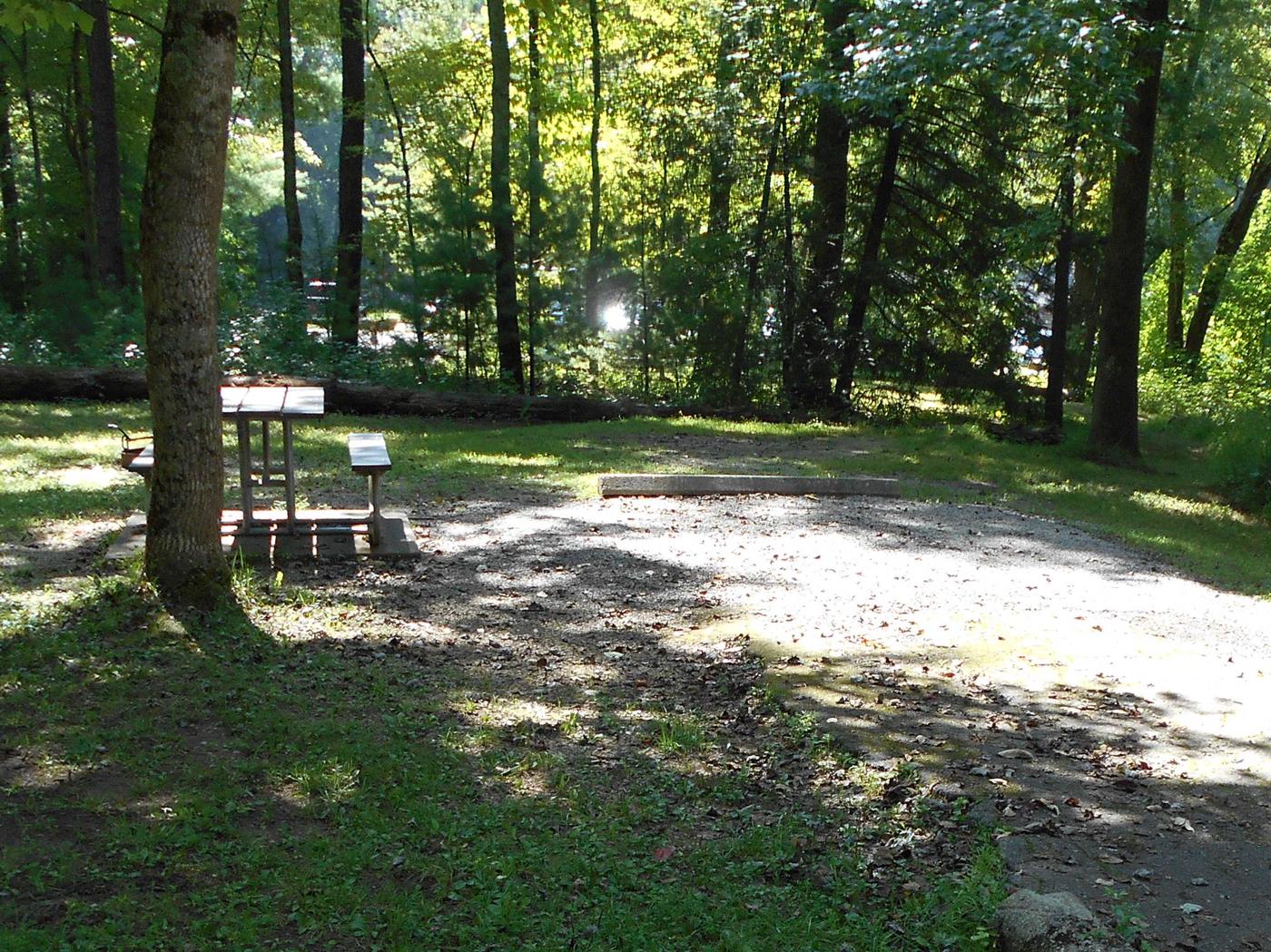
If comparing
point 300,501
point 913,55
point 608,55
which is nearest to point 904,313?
point 913,55

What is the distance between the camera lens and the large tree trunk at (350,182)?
18.5 meters

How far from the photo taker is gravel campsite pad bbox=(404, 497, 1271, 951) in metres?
4.03

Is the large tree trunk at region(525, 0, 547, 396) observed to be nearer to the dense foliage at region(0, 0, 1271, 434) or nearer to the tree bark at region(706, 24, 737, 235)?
the dense foliage at region(0, 0, 1271, 434)

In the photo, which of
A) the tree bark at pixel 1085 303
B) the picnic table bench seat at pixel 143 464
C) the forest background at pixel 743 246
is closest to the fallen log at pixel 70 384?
the forest background at pixel 743 246

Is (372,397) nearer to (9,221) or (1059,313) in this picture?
(1059,313)

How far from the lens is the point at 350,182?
20188 mm

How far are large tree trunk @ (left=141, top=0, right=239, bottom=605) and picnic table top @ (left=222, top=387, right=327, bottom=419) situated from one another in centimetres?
95

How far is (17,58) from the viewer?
72.1ft

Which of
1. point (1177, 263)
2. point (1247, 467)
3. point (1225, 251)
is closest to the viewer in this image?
point (1247, 467)

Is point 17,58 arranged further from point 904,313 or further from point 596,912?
point 596,912

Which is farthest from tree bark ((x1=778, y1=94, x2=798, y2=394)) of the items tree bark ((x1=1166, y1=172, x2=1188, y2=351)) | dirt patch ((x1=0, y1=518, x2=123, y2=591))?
dirt patch ((x1=0, y1=518, x2=123, y2=591))

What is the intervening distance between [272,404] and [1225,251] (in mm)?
24604

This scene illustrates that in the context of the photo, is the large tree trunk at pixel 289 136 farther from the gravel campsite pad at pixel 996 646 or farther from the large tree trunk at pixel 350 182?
the gravel campsite pad at pixel 996 646

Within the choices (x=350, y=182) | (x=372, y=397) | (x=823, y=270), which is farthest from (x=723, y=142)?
(x=372, y=397)
